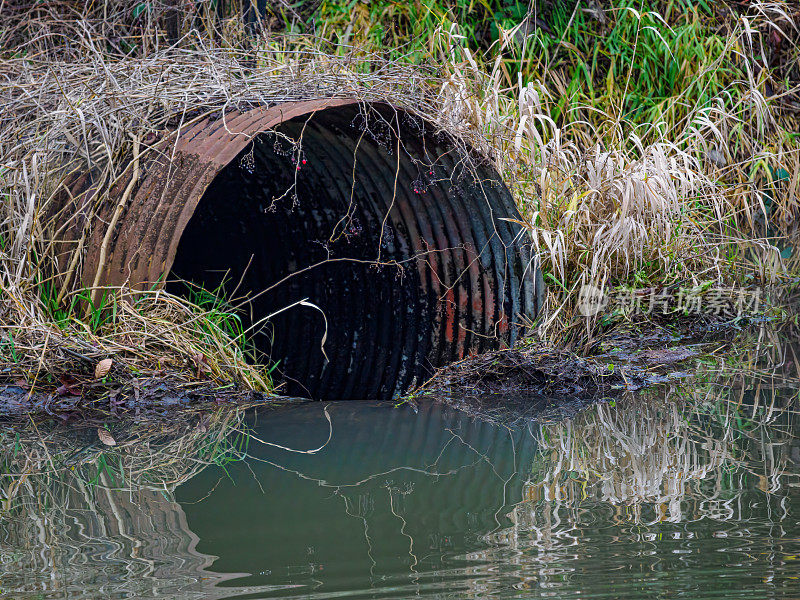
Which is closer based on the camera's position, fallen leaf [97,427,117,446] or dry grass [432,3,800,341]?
fallen leaf [97,427,117,446]

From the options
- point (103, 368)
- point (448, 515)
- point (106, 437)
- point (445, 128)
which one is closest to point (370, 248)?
point (445, 128)

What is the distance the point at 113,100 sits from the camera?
3877 mm

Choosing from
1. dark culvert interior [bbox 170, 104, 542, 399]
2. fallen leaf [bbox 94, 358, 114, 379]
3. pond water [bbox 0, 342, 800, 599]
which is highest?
dark culvert interior [bbox 170, 104, 542, 399]

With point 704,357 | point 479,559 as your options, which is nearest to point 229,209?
point 704,357

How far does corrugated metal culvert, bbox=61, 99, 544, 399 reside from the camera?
3.79 meters

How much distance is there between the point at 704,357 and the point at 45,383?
111 inches

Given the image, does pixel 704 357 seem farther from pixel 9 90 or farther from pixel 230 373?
pixel 9 90

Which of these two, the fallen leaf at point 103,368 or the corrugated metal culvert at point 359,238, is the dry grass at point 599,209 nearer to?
the corrugated metal culvert at point 359,238

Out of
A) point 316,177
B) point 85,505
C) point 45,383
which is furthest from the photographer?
point 316,177

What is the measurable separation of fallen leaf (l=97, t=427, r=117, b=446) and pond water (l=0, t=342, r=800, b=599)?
27cm

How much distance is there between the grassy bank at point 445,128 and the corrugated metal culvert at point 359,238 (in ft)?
0.46

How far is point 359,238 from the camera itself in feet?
15.4

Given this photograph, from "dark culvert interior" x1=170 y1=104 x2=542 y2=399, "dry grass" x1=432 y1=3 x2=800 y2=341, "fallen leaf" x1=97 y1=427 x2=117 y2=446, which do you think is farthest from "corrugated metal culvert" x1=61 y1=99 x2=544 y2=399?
"fallen leaf" x1=97 y1=427 x2=117 y2=446

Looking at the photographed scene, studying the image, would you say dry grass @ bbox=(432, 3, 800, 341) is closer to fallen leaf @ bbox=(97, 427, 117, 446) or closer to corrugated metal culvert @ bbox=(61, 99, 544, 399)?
corrugated metal culvert @ bbox=(61, 99, 544, 399)
